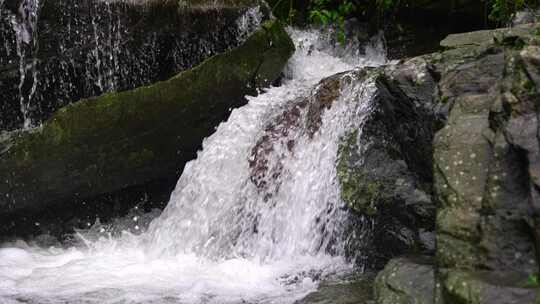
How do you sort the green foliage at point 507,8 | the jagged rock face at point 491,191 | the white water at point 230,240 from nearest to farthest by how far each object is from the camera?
Result: the jagged rock face at point 491,191
the white water at point 230,240
the green foliage at point 507,8

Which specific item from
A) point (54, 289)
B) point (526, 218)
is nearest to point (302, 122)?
point (54, 289)

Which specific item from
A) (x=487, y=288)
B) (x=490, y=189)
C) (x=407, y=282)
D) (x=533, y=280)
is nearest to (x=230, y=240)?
(x=407, y=282)

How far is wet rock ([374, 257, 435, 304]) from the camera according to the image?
3.86m

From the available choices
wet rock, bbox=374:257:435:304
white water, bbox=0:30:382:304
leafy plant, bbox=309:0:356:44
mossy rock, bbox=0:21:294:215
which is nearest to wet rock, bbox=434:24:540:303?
wet rock, bbox=374:257:435:304

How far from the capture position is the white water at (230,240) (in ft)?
17.1

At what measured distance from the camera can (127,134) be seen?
7.20 meters

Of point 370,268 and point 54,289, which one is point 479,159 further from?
point 54,289

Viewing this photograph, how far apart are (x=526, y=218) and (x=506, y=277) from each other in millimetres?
345

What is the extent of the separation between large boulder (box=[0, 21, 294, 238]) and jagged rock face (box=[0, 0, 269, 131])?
1.58ft

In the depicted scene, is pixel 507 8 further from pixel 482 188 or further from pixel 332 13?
pixel 482 188

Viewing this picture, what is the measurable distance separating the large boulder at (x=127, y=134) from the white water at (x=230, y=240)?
0.32 m

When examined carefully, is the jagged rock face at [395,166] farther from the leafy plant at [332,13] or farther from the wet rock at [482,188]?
the leafy plant at [332,13]

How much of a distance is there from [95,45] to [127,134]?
1.15 meters

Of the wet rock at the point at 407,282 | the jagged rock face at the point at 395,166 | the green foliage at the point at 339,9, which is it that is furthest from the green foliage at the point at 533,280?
the green foliage at the point at 339,9
